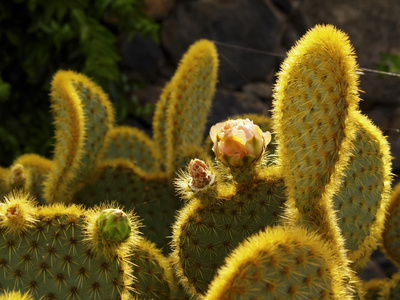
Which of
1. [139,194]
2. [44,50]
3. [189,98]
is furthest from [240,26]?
[139,194]

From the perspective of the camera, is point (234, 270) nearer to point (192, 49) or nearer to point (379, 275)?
point (192, 49)

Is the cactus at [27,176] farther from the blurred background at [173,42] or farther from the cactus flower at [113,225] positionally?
the blurred background at [173,42]

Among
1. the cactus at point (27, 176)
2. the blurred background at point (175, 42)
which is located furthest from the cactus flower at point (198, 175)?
the blurred background at point (175, 42)

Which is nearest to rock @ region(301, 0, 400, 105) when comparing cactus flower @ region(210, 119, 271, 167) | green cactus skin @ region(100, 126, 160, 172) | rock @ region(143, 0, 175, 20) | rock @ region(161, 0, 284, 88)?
rock @ region(161, 0, 284, 88)

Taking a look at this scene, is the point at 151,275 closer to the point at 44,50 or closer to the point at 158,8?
the point at 44,50

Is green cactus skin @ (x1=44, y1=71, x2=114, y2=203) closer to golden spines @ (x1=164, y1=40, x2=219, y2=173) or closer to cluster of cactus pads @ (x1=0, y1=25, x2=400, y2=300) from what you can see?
cluster of cactus pads @ (x1=0, y1=25, x2=400, y2=300)
